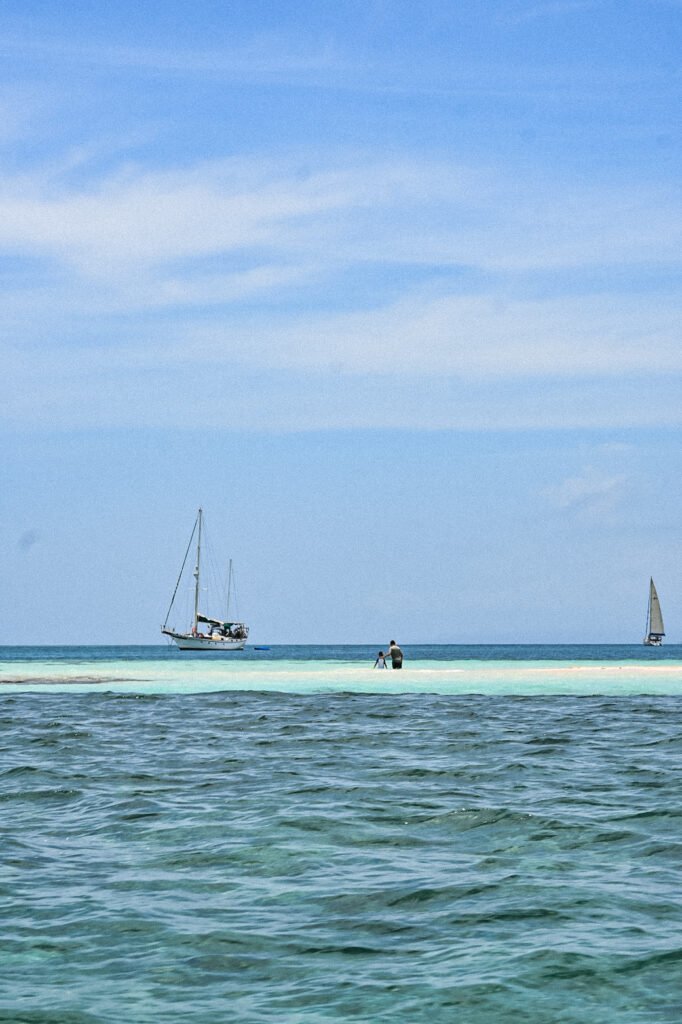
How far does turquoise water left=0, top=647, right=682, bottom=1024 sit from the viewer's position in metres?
9.28

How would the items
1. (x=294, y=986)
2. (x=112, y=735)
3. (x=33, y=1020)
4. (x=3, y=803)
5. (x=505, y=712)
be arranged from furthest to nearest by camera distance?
(x=505, y=712) < (x=112, y=735) < (x=3, y=803) < (x=294, y=986) < (x=33, y=1020)

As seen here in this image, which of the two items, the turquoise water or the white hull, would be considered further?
the white hull

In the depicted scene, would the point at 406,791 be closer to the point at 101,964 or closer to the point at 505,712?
the point at 101,964

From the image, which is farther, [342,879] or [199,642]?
[199,642]

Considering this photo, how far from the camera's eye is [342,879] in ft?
42.5

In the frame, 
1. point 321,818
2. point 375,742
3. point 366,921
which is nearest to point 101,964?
point 366,921

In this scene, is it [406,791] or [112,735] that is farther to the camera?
[112,735]

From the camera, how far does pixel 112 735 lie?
29.2m

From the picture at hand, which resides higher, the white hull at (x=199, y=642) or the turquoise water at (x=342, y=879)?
the white hull at (x=199, y=642)

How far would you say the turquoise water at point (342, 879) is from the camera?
9281 millimetres

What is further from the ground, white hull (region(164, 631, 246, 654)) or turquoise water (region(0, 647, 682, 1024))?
white hull (region(164, 631, 246, 654))

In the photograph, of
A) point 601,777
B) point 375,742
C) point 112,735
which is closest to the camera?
point 601,777

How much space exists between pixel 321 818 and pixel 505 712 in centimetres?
2119

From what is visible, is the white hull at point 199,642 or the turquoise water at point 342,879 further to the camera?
the white hull at point 199,642
